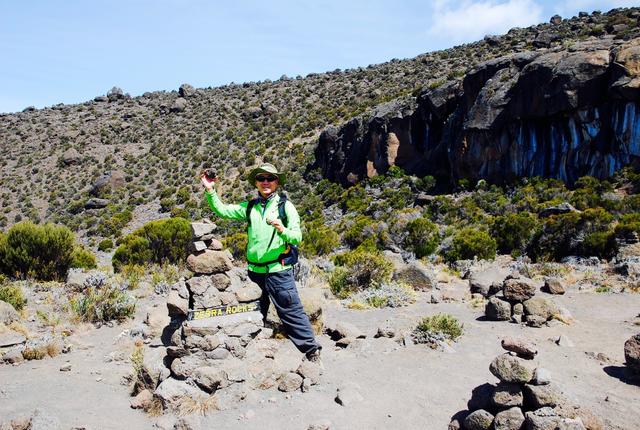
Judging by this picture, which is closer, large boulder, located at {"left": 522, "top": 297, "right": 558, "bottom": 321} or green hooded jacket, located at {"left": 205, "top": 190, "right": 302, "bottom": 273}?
green hooded jacket, located at {"left": 205, "top": 190, "right": 302, "bottom": 273}

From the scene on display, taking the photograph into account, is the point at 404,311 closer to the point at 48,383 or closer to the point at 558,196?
the point at 48,383

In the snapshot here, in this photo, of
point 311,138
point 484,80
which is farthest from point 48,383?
point 311,138

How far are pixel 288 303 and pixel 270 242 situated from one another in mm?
734

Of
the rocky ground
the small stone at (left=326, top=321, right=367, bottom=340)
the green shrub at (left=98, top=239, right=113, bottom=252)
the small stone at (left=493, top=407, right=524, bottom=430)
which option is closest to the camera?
the small stone at (left=493, top=407, right=524, bottom=430)

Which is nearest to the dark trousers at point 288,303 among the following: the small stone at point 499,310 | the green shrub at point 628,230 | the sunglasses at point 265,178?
the sunglasses at point 265,178

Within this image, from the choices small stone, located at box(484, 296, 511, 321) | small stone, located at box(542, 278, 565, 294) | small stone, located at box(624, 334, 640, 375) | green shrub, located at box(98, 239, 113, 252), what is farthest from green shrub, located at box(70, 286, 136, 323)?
green shrub, located at box(98, 239, 113, 252)

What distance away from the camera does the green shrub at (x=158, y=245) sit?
15469mm

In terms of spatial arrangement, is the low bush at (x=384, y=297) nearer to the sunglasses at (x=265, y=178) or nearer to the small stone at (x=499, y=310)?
the small stone at (x=499, y=310)

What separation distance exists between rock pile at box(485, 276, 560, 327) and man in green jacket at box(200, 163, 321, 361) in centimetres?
382

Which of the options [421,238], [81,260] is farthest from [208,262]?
[421,238]

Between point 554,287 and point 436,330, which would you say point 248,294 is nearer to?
Result: point 436,330

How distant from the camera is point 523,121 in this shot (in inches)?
1061

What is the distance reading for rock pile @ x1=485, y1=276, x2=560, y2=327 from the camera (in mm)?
7285

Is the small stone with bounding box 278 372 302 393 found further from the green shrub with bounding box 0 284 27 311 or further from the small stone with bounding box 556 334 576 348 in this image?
the green shrub with bounding box 0 284 27 311
